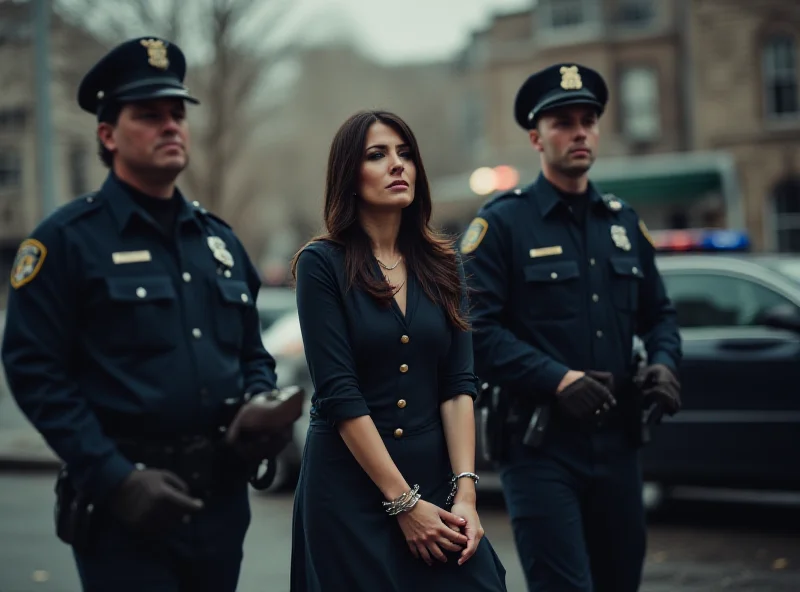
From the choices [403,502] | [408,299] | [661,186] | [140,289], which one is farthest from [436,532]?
[661,186]

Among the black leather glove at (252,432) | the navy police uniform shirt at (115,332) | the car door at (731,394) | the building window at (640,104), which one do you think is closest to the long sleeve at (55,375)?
the navy police uniform shirt at (115,332)

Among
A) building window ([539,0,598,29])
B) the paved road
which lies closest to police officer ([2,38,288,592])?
the paved road

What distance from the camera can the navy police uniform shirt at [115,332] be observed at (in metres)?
2.98

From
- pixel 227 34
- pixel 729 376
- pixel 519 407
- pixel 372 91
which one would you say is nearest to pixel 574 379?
pixel 519 407

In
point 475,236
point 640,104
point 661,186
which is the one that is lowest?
point 475,236

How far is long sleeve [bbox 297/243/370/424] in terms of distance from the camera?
289 centimetres

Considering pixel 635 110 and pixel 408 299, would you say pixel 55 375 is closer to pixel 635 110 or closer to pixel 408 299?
pixel 408 299

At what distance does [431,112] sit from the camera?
59219 millimetres

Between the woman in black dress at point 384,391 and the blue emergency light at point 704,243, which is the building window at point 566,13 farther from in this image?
the woman in black dress at point 384,391

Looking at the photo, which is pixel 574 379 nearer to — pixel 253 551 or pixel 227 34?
pixel 253 551

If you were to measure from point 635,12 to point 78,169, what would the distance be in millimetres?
19051

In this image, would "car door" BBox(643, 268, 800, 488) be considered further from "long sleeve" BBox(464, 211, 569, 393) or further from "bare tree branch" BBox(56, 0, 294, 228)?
"bare tree branch" BBox(56, 0, 294, 228)

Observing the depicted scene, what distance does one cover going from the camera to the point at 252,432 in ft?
10.6

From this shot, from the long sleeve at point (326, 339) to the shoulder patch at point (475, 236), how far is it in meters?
1.21
